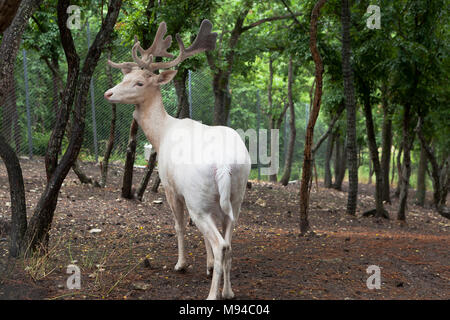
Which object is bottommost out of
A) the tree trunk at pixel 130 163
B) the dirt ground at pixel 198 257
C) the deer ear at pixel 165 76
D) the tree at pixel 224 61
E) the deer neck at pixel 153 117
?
the dirt ground at pixel 198 257

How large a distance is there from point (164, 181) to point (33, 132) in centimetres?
924

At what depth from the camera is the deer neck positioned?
495 centimetres

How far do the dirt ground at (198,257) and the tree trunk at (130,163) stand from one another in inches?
12.3

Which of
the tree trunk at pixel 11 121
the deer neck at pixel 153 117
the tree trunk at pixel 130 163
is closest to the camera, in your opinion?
the deer neck at pixel 153 117

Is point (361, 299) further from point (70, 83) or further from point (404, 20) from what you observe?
point (404, 20)

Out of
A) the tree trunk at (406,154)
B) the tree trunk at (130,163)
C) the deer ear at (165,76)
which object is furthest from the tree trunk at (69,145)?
the tree trunk at (406,154)

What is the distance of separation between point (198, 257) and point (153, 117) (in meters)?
1.82

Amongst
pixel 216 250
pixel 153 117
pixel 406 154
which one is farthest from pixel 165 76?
pixel 406 154

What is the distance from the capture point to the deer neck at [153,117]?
16.2ft

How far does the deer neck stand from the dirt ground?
1329 millimetres

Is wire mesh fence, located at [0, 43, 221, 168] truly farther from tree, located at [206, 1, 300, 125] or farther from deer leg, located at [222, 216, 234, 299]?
deer leg, located at [222, 216, 234, 299]

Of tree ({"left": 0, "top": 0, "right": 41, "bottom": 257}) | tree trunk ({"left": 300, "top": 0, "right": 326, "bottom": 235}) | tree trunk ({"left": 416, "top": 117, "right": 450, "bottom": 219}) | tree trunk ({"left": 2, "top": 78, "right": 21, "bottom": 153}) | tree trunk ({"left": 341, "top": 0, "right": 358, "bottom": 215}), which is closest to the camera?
tree ({"left": 0, "top": 0, "right": 41, "bottom": 257})

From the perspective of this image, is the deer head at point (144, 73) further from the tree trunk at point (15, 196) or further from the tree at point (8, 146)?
the tree trunk at point (15, 196)

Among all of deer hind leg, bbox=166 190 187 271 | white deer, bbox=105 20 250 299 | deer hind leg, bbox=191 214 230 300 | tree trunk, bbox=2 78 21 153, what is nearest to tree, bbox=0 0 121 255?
white deer, bbox=105 20 250 299
